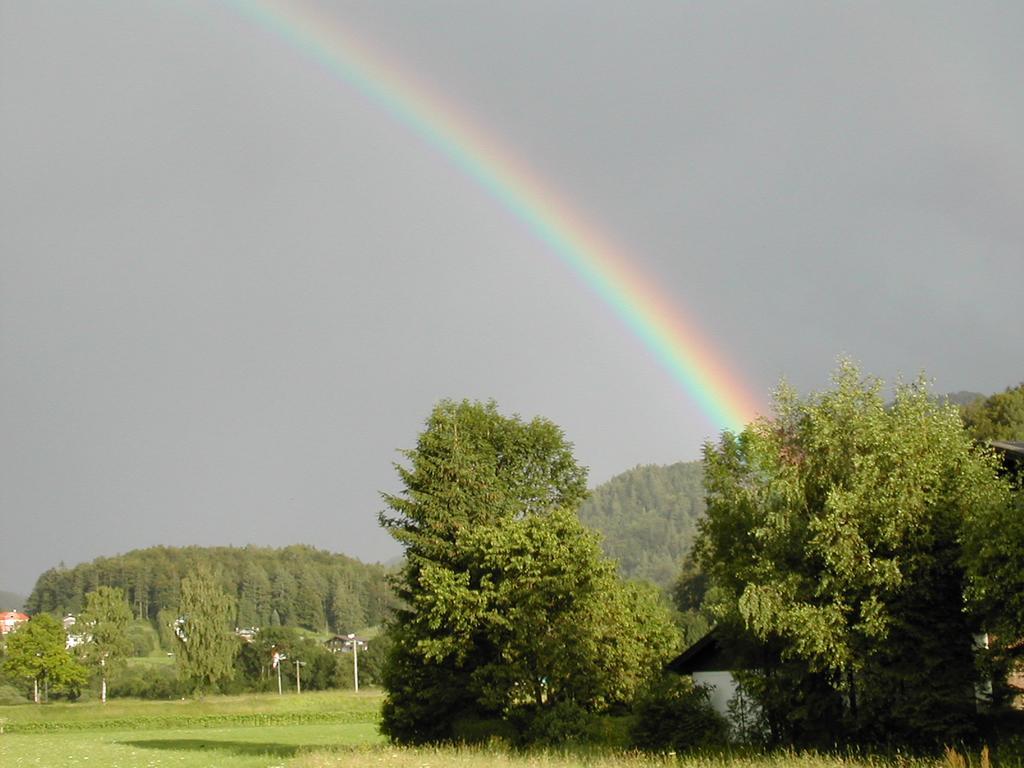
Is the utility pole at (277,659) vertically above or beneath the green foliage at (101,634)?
beneath

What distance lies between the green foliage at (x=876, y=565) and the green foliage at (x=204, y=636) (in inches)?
3849

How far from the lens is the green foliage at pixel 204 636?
115 m

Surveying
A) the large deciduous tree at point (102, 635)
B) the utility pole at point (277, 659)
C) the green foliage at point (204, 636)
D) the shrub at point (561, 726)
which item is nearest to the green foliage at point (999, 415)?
the shrub at point (561, 726)

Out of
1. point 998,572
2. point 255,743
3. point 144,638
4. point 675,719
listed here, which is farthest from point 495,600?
point 144,638

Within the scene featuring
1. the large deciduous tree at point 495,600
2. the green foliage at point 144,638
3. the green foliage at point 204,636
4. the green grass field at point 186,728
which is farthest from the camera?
the green foliage at point 144,638

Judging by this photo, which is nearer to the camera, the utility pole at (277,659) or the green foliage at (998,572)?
the green foliage at (998,572)

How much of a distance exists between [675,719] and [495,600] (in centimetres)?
1088

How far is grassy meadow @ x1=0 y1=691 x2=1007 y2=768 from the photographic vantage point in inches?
975

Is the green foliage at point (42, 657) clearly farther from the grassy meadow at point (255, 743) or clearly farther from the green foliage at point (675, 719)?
the green foliage at point (675, 719)

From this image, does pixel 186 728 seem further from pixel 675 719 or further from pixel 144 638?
pixel 144 638

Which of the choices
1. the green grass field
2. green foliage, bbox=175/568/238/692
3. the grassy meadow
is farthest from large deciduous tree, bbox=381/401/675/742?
green foliage, bbox=175/568/238/692

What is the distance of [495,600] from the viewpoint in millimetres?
41625

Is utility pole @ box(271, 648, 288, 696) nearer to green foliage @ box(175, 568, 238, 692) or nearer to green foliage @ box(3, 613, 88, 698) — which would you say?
green foliage @ box(175, 568, 238, 692)

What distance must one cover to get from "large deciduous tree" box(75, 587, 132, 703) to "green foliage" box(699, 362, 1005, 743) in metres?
112
